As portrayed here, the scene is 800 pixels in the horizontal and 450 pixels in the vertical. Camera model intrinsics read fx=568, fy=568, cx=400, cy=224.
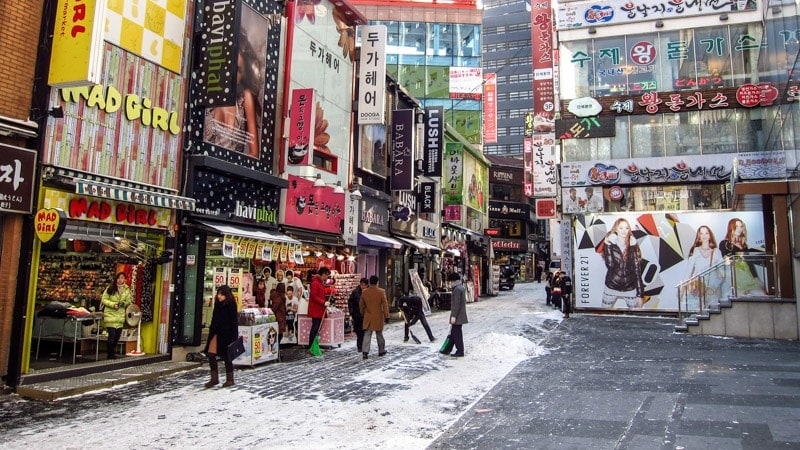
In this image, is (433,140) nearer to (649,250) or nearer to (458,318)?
(649,250)

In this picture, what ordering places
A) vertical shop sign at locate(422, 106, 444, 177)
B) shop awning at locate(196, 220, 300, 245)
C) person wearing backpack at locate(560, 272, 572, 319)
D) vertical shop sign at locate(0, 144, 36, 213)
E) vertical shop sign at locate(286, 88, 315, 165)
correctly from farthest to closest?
vertical shop sign at locate(422, 106, 444, 177)
person wearing backpack at locate(560, 272, 572, 319)
vertical shop sign at locate(286, 88, 315, 165)
shop awning at locate(196, 220, 300, 245)
vertical shop sign at locate(0, 144, 36, 213)

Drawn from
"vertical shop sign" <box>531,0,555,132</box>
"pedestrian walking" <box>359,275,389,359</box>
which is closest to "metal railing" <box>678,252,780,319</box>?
"pedestrian walking" <box>359,275,389,359</box>

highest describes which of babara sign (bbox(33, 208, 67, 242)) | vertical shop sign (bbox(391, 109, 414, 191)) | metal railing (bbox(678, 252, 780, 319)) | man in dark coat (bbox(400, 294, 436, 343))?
vertical shop sign (bbox(391, 109, 414, 191))

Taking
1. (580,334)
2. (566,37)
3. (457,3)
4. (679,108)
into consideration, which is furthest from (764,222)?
(457,3)

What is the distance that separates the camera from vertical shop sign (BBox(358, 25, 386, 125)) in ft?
64.4

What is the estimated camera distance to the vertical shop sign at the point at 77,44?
883 centimetres

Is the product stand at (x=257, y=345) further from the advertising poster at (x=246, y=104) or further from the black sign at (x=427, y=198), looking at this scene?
the black sign at (x=427, y=198)

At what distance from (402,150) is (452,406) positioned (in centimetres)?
1613

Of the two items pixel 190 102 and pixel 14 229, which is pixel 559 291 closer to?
pixel 190 102

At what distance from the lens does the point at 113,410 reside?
7680mm

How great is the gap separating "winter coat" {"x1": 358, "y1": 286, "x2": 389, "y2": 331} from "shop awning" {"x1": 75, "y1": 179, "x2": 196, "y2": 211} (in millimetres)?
4181

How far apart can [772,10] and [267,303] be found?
1939cm

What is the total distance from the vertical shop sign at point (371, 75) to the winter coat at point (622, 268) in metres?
12.5

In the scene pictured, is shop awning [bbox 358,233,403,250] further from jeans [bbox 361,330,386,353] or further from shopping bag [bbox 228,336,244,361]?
shopping bag [bbox 228,336,244,361]
